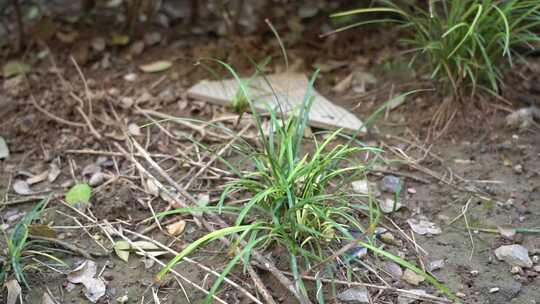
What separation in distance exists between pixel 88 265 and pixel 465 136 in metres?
1.31

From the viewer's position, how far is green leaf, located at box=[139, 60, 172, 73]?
260cm

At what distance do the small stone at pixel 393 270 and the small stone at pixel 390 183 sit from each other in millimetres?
312

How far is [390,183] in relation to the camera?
2.05m

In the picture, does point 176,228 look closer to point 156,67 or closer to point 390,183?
point 390,183

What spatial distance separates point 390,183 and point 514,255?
1.44 feet

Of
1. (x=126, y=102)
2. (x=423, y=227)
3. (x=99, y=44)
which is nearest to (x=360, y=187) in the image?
(x=423, y=227)

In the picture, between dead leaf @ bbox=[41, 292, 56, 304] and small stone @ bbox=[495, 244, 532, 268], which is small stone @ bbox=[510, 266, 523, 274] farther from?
dead leaf @ bbox=[41, 292, 56, 304]

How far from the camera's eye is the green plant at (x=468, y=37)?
83.0 inches

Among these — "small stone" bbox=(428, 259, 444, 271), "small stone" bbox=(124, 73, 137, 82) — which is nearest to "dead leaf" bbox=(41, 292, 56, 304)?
"small stone" bbox=(428, 259, 444, 271)

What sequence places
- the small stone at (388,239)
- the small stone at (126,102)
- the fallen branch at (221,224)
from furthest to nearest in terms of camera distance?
the small stone at (126,102) < the small stone at (388,239) < the fallen branch at (221,224)

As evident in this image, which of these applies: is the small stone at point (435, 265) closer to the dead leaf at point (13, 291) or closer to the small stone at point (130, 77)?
the dead leaf at point (13, 291)

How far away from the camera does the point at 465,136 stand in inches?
88.4

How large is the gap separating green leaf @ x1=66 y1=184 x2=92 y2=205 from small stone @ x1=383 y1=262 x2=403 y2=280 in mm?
911

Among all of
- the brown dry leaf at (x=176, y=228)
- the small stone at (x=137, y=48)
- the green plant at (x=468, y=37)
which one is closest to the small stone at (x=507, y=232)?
the green plant at (x=468, y=37)
